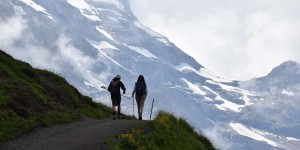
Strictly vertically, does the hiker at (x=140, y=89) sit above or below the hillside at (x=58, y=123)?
above

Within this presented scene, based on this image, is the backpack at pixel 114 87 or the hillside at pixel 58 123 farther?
the backpack at pixel 114 87

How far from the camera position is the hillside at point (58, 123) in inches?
813

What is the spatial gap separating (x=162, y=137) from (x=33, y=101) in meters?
7.63

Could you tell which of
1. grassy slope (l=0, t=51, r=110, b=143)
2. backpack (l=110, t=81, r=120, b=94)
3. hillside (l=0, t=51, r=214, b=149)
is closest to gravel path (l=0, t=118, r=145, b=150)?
hillside (l=0, t=51, r=214, b=149)

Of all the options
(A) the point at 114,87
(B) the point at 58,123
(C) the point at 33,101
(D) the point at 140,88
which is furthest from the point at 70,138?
(D) the point at 140,88

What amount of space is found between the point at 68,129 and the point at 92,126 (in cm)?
187

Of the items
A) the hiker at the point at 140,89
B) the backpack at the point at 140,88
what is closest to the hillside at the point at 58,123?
the hiker at the point at 140,89

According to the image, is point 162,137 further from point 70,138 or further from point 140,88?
point 140,88

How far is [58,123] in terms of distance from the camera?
26688mm

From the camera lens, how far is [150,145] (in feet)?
71.2

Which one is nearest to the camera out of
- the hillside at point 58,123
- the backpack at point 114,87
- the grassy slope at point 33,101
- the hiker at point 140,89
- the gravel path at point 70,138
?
the gravel path at point 70,138

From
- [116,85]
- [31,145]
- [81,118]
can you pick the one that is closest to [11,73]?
[81,118]

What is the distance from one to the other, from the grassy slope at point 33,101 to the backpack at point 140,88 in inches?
139

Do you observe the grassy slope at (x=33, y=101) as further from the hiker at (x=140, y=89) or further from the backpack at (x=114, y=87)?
the hiker at (x=140, y=89)
